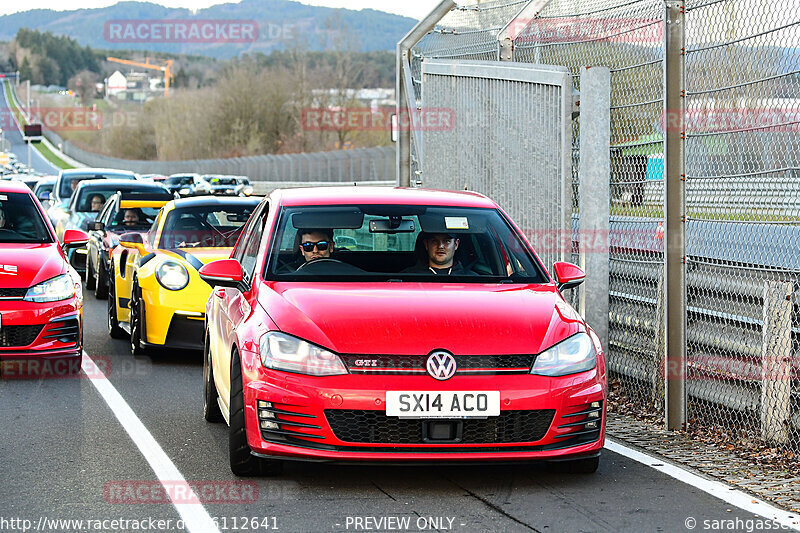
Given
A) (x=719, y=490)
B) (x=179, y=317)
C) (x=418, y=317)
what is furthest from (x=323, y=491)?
(x=179, y=317)

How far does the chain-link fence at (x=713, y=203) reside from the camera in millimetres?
6883

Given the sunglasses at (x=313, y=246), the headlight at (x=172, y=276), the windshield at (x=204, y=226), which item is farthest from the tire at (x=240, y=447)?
the windshield at (x=204, y=226)

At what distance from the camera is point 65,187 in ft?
81.9

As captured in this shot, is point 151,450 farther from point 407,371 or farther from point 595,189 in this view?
point 595,189

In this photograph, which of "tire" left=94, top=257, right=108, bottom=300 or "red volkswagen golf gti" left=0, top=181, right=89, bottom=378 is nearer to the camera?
"red volkswagen golf gti" left=0, top=181, right=89, bottom=378

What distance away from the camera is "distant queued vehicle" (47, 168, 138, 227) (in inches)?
894

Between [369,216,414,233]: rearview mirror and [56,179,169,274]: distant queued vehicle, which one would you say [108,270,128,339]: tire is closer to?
[369,216,414,233]: rearview mirror

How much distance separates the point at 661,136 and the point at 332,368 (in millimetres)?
3219

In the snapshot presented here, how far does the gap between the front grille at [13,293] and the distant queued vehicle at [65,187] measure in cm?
1177

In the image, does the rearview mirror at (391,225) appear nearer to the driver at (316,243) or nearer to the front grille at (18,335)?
the driver at (316,243)

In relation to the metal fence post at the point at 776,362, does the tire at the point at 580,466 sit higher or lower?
lower

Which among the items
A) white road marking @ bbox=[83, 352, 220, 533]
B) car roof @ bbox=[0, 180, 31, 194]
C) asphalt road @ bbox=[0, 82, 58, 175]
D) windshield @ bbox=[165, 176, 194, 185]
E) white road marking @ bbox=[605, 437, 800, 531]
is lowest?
white road marking @ bbox=[605, 437, 800, 531]
